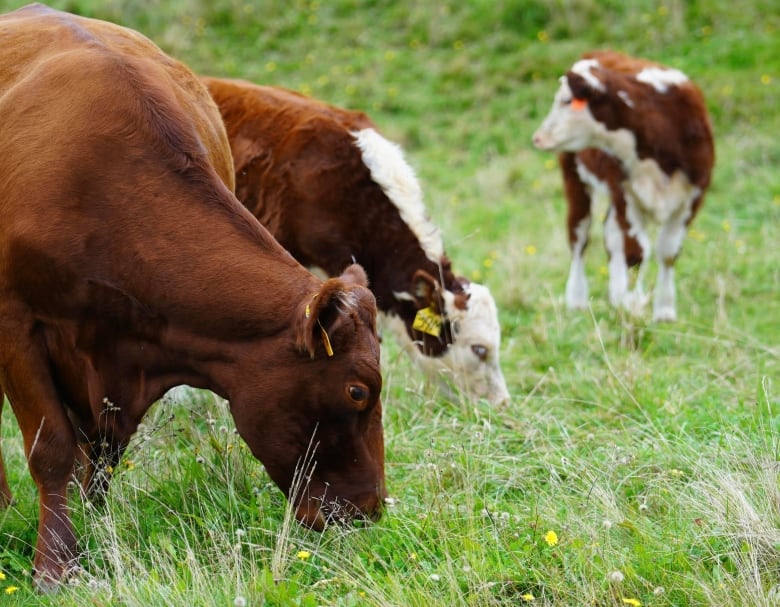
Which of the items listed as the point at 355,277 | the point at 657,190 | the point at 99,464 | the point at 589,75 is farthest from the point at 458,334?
the point at 589,75

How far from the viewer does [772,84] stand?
504 inches

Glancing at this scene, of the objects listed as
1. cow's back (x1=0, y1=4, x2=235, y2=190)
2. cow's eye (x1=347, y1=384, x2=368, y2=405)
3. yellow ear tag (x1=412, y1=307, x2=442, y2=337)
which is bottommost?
yellow ear tag (x1=412, y1=307, x2=442, y2=337)

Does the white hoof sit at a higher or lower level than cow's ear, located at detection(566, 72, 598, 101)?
lower

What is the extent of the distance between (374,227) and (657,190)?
3.18 m

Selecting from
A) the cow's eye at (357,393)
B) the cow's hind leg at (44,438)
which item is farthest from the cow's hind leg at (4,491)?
the cow's eye at (357,393)

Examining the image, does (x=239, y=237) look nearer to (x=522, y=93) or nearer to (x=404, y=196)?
(x=404, y=196)

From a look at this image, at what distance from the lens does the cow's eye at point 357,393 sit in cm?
355

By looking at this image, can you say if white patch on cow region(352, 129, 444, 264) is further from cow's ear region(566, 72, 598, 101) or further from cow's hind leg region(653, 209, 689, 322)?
cow's ear region(566, 72, 598, 101)

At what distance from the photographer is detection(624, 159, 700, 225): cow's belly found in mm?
8508

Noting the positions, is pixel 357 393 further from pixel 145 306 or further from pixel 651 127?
pixel 651 127

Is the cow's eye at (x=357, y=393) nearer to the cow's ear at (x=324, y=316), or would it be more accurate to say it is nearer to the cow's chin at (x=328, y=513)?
the cow's ear at (x=324, y=316)

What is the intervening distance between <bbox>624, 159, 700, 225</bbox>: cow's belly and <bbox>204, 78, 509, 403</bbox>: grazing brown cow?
2794 mm

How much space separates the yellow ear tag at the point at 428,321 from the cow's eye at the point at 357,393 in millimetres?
2430

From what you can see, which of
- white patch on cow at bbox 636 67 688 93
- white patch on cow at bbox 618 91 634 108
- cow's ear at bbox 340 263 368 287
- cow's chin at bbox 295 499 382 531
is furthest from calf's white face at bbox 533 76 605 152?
cow's chin at bbox 295 499 382 531
